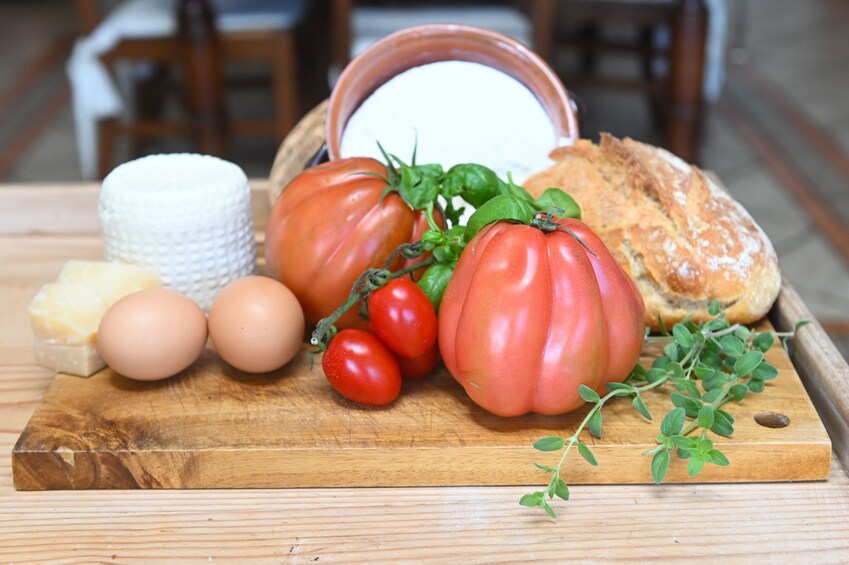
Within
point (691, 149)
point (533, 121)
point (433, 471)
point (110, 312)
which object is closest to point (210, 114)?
point (691, 149)

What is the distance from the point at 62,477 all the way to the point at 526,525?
340 mm

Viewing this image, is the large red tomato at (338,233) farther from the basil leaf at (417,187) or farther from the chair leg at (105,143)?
the chair leg at (105,143)

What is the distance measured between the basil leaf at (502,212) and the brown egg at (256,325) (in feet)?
0.54

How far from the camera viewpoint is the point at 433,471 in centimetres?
69

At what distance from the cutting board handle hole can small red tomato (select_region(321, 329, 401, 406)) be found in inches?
11.1

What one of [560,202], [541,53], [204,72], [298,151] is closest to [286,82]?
[204,72]

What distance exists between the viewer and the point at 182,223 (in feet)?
2.73

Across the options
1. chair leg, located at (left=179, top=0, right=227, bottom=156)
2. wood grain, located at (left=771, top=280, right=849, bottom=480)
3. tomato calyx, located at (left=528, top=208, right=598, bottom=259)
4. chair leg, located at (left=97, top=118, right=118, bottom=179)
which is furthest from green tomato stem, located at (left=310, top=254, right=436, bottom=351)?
chair leg, located at (left=97, top=118, right=118, bottom=179)

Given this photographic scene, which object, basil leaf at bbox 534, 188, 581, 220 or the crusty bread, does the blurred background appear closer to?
the crusty bread

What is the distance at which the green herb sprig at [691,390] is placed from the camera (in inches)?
26.0

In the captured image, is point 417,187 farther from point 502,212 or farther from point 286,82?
point 286,82

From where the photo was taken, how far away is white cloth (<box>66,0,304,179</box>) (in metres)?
2.13

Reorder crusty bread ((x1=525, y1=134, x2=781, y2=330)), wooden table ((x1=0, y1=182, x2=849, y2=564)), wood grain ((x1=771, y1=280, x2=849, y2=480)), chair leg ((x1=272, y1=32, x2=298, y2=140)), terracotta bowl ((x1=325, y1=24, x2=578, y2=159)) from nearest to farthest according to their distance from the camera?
wooden table ((x1=0, y1=182, x2=849, y2=564)) → wood grain ((x1=771, y1=280, x2=849, y2=480)) → crusty bread ((x1=525, y1=134, x2=781, y2=330)) → terracotta bowl ((x1=325, y1=24, x2=578, y2=159)) → chair leg ((x1=272, y1=32, x2=298, y2=140))

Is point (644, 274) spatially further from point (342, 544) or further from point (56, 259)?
point (56, 259)
